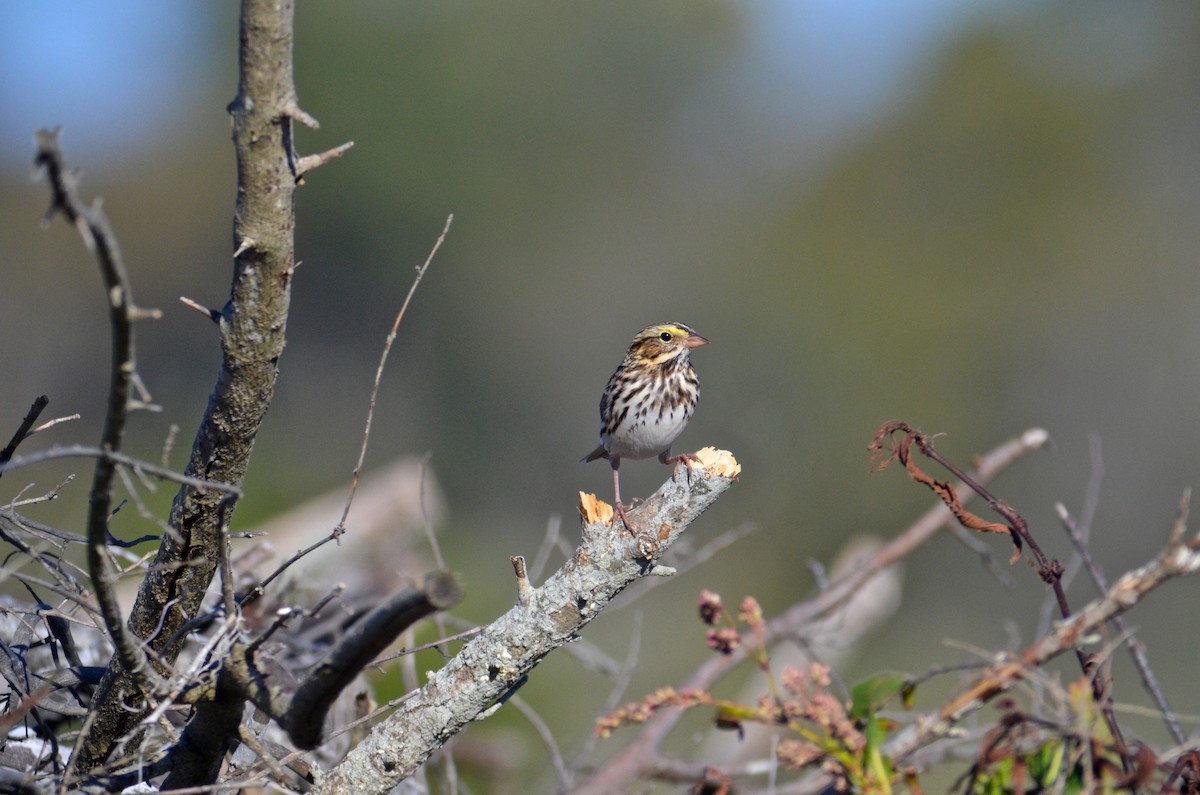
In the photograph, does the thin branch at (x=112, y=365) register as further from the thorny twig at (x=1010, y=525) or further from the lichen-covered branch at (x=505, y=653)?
the thorny twig at (x=1010, y=525)

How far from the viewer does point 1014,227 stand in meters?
27.7

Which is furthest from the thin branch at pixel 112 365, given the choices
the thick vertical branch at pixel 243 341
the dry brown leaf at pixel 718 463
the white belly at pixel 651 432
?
the white belly at pixel 651 432

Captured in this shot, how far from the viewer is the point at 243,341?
2.23 metres

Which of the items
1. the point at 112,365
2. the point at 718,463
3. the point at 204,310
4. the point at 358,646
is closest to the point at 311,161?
the point at 204,310

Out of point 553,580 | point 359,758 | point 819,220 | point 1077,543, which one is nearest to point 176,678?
point 359,758

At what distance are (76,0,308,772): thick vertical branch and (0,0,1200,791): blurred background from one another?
1126 cm

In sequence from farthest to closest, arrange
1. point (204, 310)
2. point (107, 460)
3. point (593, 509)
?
point (593, 509), point (204, 310), point (107, 460)

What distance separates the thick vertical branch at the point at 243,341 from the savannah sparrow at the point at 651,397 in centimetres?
200

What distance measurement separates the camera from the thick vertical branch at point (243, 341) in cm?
202

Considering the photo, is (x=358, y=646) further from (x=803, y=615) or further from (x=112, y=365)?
(x=803, y=615)

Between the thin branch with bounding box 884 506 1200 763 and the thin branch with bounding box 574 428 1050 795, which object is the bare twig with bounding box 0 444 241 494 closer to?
the thin branch with bounding box 884 506 1200 763

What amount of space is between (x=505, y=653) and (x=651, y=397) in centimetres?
208

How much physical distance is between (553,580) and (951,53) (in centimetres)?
3283

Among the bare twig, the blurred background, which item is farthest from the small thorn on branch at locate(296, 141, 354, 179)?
the blurred background
